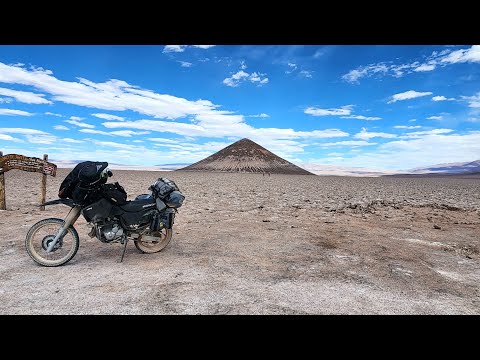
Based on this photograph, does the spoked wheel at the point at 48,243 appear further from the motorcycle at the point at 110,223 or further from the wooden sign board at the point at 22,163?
the wooden sign board at the point at 22,163

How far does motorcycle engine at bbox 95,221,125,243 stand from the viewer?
5.94 m

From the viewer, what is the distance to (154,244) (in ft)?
22.0

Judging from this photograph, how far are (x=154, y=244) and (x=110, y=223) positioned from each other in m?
1.08

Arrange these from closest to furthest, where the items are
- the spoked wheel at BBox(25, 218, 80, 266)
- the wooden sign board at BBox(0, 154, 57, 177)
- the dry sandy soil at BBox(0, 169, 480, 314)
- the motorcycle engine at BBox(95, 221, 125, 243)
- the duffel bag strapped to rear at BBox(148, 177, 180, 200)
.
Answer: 1. the dry sandy soil at BBox(0, 169, 480, 314)
2. the spoked wheel at BBox(25, 218, 80, 266)
3. the motorcycle engine at BBox(95, 221, 125, 243)
4. the duffel bag strapped to rear at BBox(148, 177, 180, 200)
5. the wooden sign board at BBox(0, 154, 57, 177)

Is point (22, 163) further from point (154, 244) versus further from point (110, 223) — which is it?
point (154, 244)

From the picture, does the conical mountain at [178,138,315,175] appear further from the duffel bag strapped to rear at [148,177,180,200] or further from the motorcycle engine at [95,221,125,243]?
the motorcycle engine at [95,221,125,243]

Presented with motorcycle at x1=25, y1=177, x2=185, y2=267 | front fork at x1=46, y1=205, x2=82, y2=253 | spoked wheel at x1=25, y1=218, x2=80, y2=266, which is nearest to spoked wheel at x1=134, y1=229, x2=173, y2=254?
motorcycle at x1=25, y1=177, x2=185, y2=267

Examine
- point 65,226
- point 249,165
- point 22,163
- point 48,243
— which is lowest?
point 48,243

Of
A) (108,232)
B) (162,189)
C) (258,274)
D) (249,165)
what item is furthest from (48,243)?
(249,165)

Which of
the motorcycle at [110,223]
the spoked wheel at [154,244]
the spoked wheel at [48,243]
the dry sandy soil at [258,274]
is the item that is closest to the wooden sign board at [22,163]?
the dry sandy soil at [258,274]
